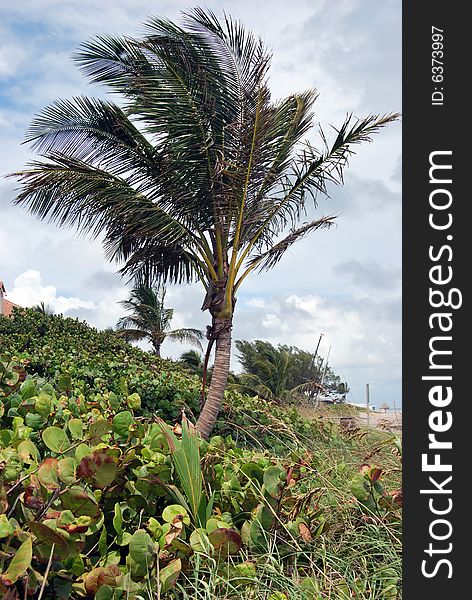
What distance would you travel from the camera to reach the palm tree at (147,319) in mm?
28391

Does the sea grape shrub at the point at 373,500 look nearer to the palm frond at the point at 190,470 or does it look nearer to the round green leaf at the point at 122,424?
the palm frond at the point at 190,470

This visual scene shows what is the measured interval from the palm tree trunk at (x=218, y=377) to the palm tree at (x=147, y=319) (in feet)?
62.2

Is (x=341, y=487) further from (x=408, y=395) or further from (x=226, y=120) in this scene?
(x=226, y=120)

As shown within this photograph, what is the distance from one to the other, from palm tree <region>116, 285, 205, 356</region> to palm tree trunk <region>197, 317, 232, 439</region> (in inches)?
747

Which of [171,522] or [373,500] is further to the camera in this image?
[373,500]

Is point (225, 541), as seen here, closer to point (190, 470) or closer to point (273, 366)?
point (190, 470)

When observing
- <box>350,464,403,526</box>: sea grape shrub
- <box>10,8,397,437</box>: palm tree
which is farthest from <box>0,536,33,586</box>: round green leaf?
<box>10,8,397,437</box>: palm tree

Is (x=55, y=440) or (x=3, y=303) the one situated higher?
(x=3, y=303)

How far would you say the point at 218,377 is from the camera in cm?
913

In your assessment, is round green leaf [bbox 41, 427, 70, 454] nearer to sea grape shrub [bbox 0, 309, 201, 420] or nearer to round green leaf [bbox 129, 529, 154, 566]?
round green leaf [bbox 129, 529, 154, 566]

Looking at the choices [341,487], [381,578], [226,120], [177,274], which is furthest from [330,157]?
[381,578]

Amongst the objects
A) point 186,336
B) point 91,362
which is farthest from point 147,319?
point 91,362

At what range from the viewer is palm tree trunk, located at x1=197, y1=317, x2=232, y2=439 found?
8889 mm

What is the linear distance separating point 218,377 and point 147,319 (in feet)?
64.6
